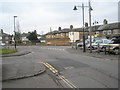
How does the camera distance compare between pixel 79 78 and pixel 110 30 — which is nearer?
pixel 79 78

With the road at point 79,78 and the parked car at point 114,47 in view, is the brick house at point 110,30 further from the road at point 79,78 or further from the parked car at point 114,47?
the road at point 79,78

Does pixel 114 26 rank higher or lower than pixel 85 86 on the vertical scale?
higher

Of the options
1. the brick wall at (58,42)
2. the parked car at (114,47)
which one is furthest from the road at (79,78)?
the brick wall at (58,42)

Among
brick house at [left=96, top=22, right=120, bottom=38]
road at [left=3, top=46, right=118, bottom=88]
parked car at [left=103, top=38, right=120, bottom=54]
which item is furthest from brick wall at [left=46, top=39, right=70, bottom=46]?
road at [left=3, top=46, right=118, bottom=88]

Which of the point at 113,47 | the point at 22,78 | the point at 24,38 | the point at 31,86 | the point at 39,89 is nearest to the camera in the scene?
the point at 39,89

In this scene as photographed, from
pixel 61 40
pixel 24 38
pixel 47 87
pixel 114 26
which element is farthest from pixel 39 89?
pixel 24 38

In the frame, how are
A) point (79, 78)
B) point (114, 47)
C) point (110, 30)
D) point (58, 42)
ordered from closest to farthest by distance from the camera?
1. point (79, 78)
2. point (114, 47)
3. point (110, 30)
4. point (58, 42)

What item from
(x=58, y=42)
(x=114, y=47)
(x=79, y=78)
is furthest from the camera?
(x=58, y=42)

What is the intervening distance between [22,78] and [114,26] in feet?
183

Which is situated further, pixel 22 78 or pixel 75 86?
pixel 22 78

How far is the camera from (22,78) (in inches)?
293

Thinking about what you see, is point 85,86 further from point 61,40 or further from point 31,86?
point 61,40

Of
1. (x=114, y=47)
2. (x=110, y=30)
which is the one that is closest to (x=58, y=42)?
(x=110, y=30)

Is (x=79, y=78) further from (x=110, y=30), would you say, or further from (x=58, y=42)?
(x=110, y=30)
